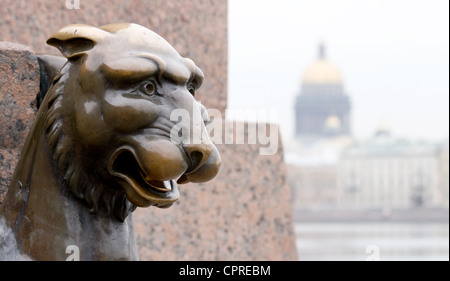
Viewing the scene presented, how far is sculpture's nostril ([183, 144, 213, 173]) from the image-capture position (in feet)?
6.46

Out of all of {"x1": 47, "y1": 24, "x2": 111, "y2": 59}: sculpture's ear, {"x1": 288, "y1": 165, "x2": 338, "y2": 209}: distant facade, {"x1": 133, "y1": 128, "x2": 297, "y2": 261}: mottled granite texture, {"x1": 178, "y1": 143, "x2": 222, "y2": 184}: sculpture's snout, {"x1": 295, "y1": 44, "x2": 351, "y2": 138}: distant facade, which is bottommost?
{"x1": 288, "y1": 165, "x2": 338, "y2": 209}: distant facade

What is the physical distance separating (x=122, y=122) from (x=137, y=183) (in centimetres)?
12

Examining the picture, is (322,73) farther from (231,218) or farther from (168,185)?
(168,185)

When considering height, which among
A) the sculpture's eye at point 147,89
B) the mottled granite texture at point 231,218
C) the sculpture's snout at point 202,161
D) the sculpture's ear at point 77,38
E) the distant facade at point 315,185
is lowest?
the distant facade at point 315,185

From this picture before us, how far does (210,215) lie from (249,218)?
8.1 inches

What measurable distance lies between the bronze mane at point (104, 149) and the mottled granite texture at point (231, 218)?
1.85 metres

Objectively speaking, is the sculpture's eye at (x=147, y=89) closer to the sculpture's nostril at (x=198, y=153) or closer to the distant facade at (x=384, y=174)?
the sculpture's nostril at (x=198, y=153)

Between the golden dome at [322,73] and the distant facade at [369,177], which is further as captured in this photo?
the golden dome at [322,73]

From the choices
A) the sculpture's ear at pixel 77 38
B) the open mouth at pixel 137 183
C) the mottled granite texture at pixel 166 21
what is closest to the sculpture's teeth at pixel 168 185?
the open mouth at pixel 137 183

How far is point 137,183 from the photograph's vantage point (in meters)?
2.05

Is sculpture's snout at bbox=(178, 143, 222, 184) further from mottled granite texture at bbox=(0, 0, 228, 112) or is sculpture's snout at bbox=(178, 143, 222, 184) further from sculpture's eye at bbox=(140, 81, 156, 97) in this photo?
mottled granite texture at bbox=(0, 0, 228, 112)

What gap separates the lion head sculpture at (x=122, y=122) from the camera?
1.99m

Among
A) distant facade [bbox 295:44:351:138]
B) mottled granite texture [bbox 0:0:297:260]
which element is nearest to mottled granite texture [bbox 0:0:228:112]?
mottled granite texture [bbox 0:0:297:260]

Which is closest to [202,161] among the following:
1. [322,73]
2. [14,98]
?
[14,98]
